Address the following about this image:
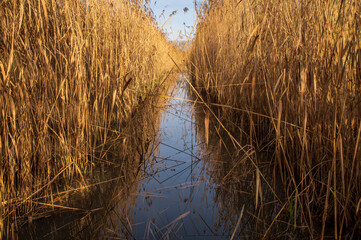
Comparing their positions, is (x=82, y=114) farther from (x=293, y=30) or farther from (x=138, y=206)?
(x=293, y=30)

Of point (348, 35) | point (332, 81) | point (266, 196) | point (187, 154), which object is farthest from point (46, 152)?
point (348, 35)

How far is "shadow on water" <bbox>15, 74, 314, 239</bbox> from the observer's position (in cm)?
107

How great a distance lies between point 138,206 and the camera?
125 cm

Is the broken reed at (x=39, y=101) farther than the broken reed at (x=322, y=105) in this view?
Yes

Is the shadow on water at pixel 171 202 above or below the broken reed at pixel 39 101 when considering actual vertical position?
below

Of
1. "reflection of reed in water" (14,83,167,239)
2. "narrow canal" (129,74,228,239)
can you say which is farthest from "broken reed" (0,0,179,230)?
"narrow canal" (129,74,228,239)

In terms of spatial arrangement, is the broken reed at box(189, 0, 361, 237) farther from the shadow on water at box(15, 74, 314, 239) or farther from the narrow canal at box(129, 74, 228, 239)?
the narrow canal at box(129, 74, 228, 239)

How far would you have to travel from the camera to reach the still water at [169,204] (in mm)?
1069

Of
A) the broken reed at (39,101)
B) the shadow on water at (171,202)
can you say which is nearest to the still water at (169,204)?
the shadow on water at (171,202)

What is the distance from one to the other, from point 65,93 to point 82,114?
136 millimetres

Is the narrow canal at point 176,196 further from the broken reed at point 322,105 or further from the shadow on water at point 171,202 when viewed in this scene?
the broken reed at point 322,105

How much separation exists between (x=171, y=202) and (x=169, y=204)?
0.07ft

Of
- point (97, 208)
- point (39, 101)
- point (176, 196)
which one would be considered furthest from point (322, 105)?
point (39, 101)

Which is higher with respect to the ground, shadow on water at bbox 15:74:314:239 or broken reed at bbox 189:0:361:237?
broken reed at bbox 189:0:361:237
